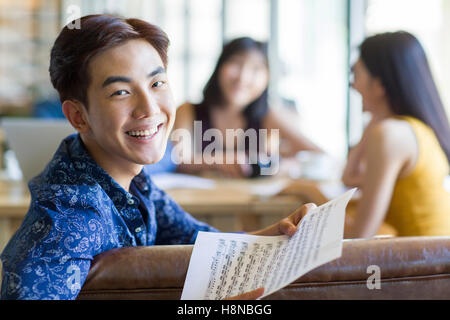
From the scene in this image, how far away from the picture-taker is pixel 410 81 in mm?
1713

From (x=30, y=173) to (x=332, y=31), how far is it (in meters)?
3.66

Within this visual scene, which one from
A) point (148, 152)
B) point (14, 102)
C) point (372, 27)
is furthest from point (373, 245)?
point (14, 102)

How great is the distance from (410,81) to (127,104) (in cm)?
109

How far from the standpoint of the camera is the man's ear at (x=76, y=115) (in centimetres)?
97

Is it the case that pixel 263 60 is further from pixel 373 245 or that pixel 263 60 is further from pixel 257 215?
pixel 373 245

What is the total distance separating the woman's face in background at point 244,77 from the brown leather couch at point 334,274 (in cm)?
196

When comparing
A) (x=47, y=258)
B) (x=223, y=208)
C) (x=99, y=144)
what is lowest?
(x=223, y=208)

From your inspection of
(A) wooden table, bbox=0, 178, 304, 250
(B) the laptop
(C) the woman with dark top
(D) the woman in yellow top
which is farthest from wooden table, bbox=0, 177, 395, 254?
(C) the woman with dark top

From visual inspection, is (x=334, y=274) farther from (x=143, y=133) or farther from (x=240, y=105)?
(x=240, y=105)

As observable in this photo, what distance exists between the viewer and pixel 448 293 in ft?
2.86

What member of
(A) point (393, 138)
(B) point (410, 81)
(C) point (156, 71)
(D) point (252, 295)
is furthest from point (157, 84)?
(B) point (410, 81)

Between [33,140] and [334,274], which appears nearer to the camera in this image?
[334,274]

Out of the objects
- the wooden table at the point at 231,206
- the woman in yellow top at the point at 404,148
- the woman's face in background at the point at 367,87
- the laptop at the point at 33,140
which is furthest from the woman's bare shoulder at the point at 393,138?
the laptop at the point at 33,140

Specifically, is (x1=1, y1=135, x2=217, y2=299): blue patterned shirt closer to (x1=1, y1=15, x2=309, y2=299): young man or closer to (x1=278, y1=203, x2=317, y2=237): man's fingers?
(x1=1, y1=15, x2=309, y2=299): young man
